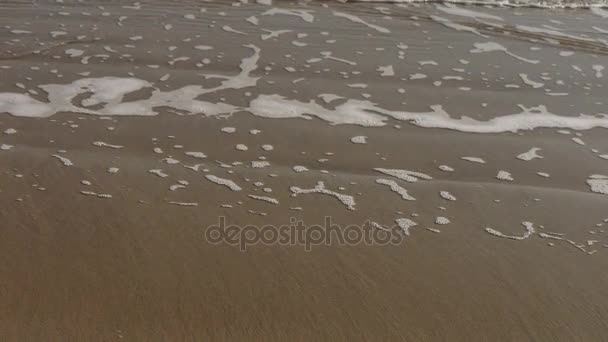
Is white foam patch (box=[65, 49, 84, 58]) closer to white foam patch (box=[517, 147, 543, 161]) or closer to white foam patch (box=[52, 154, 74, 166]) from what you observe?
white foam patch (box=[52, 154, 74, 166])

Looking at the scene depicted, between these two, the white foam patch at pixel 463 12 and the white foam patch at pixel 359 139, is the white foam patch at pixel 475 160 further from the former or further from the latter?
the white foam patch at pixel 463 12

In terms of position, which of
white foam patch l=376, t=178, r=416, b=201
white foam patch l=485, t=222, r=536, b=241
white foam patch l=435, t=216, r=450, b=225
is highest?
white foam patch l=376, t=178, r=416, b=201

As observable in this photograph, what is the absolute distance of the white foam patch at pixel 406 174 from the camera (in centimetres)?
245

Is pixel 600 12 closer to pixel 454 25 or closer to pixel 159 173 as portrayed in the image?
pixel 454 25

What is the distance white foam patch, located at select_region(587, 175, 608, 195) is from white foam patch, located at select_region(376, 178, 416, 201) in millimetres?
720

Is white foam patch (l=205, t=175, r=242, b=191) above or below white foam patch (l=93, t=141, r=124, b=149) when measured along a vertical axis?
below

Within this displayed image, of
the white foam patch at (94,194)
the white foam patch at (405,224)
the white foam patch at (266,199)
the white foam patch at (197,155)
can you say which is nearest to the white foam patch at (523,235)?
the white foam patch at (405,224)

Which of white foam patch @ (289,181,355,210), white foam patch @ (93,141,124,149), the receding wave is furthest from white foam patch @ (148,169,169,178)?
the receding wave

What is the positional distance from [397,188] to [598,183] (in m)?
0.79

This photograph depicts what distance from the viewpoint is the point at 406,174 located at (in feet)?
8.13

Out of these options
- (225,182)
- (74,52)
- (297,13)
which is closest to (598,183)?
(225,182)

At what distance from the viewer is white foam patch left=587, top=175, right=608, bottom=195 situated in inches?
95.0

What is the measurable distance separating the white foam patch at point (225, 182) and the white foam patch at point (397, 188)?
0.53m

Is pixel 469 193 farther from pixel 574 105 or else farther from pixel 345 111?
pixel 574 105
